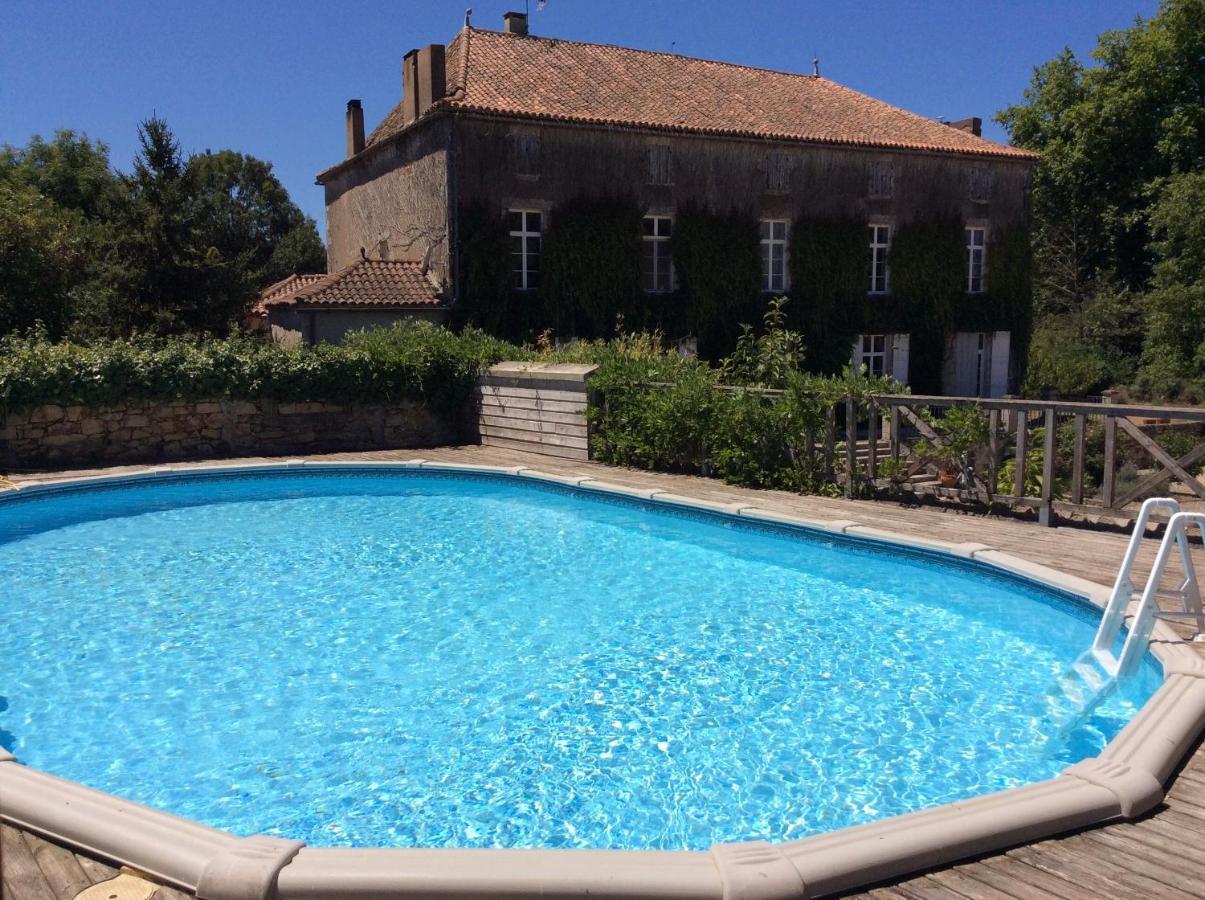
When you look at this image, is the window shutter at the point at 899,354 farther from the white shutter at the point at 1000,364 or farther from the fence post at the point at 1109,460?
the fence post at the point at 1109,460

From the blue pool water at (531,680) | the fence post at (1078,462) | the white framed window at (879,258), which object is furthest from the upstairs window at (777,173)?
the fence post at (1078,462)

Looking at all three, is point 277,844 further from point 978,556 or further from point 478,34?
point 478,34

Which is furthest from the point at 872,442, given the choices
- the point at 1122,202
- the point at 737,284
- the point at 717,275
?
the point at 1122,202

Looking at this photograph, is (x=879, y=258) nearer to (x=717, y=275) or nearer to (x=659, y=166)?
(x=717, y=275)

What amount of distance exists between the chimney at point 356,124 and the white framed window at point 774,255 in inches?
422

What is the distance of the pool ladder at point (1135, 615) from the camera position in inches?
211

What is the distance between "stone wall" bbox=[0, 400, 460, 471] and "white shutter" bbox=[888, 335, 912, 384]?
13874 mm

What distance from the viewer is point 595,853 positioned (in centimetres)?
338

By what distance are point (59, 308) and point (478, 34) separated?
12111mm

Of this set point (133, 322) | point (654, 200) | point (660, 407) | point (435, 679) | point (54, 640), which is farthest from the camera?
point (133, 322)

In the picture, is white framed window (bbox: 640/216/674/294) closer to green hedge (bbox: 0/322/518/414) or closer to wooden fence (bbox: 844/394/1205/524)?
green hedge (bbox: 0/322/518/414)

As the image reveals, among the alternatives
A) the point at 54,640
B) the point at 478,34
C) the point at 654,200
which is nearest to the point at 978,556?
the point at 54,640

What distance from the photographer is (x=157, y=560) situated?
9578mm

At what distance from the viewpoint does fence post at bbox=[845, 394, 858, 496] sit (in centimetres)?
1069
